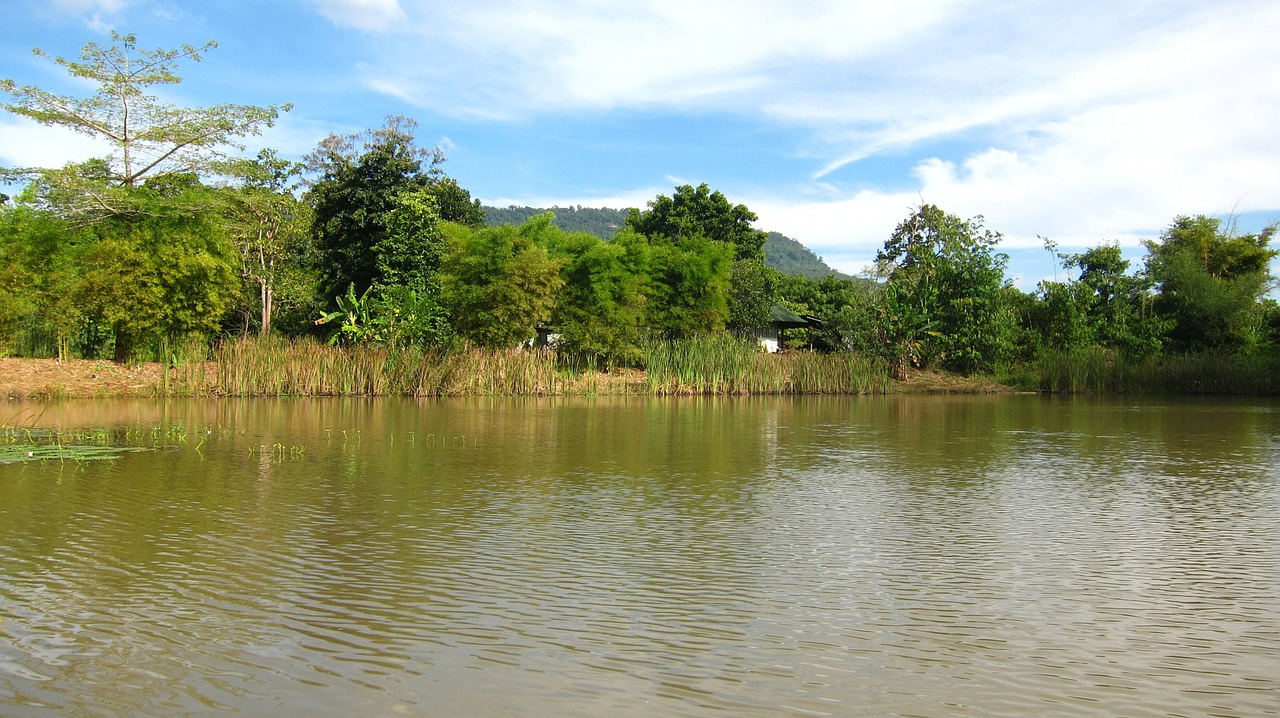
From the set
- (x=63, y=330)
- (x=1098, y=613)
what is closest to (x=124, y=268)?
(x=63, y=330)

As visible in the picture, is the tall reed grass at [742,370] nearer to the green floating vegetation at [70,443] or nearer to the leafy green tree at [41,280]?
the leafy green tree at [41,280]

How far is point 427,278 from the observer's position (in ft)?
93.2

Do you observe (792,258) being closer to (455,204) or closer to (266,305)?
(455,204)

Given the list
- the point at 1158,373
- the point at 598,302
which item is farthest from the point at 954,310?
the point at 598,302

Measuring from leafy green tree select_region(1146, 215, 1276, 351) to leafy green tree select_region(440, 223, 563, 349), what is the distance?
21.5m

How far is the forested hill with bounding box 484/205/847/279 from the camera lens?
89.2 m

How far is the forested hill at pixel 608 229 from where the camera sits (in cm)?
8919

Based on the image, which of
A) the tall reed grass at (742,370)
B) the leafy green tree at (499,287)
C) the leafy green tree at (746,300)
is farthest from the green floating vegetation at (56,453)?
the leafy green tree at (746,300)

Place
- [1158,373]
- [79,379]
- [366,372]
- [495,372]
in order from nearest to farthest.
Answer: [79,379]
[366,372]
[495,372]
[1158,373]

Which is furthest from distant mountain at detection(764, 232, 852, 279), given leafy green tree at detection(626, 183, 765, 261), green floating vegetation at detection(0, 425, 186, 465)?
green floating vegetation at detection(0, 425, 186, 465)

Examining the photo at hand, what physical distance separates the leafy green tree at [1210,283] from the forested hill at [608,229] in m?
49.7

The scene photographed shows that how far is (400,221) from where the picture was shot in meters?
28.0

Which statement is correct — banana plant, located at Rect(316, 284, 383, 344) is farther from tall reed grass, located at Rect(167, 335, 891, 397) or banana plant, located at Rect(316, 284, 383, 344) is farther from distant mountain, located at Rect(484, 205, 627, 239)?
distant mountain, located at Rect(484, 205, 627, 239)

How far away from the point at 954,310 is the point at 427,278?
56.6ft
